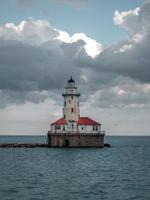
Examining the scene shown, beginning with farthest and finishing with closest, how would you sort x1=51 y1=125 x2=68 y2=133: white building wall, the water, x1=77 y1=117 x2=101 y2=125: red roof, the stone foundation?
x1=77 y1=117 x2=101 y2=125: red roof
x1=51 y1=125 x2=68 y2=133: white building wall
the stone foundation
the water

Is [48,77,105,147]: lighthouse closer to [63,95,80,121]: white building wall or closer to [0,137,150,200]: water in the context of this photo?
[63,95,80,121]: white building wall

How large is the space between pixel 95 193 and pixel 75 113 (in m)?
55.9

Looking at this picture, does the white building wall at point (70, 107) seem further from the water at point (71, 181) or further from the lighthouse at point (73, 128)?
the water at point (71, 181)

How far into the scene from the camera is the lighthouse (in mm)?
98875

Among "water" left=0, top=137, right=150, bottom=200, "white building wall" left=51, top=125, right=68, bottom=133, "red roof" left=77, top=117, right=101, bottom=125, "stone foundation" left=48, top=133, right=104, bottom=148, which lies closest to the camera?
"water" left=0, top=137, right=150, bottom=200

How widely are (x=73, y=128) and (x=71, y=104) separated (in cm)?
526

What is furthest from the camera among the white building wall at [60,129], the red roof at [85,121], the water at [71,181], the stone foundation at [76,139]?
the red roof at [85,121]

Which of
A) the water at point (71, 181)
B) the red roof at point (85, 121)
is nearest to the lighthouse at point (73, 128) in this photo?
the red roof at point (85, 121)

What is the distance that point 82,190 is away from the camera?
46531 millimetres

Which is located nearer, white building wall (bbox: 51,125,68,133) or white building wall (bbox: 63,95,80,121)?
white building wall (bbox: 51,125,68,133)

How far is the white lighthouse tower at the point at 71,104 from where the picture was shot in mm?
100312

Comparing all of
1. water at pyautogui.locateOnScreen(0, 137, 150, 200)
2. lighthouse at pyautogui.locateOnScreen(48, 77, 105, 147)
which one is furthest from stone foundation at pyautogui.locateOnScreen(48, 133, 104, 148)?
water at pyautogui.locateOnScreen(0, 137, 150, 200)

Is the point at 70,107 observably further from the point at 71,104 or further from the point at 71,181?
the point at 71,181

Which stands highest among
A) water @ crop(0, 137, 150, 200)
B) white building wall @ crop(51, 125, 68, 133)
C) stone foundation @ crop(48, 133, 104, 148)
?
white building wall @ crop(51, 125, 68, 133)
